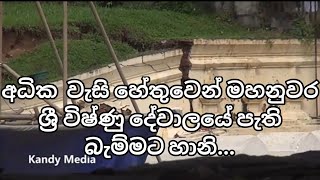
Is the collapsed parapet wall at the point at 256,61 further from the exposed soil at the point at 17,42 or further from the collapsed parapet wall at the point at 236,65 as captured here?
the exposed soil at the point at 17,42

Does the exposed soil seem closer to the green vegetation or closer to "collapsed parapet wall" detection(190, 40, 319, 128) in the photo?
the green vegetation

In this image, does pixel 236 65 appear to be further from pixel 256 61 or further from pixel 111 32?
pixel 111 32

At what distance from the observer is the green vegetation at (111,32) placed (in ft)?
16.9

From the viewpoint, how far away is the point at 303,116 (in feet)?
16.0

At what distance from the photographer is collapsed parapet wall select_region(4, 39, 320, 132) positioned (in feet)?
16.1

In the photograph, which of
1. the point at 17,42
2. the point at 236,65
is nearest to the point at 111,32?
the point at 17,42

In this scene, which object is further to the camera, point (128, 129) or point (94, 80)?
point (94, 80)

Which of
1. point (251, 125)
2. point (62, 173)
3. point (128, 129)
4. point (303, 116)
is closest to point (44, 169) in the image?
point (62, 173)

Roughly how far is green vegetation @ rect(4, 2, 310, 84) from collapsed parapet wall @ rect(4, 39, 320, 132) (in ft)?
0.51

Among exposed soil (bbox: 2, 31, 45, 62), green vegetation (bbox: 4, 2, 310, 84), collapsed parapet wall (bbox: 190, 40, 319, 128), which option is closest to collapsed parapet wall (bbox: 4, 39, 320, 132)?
collapsed parapet wall (bbox: 190, 40, 319, 128)

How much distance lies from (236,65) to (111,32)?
99 cm

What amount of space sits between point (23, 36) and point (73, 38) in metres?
0.63

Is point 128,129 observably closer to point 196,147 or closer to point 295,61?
point 196,147

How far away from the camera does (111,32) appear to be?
550cm
